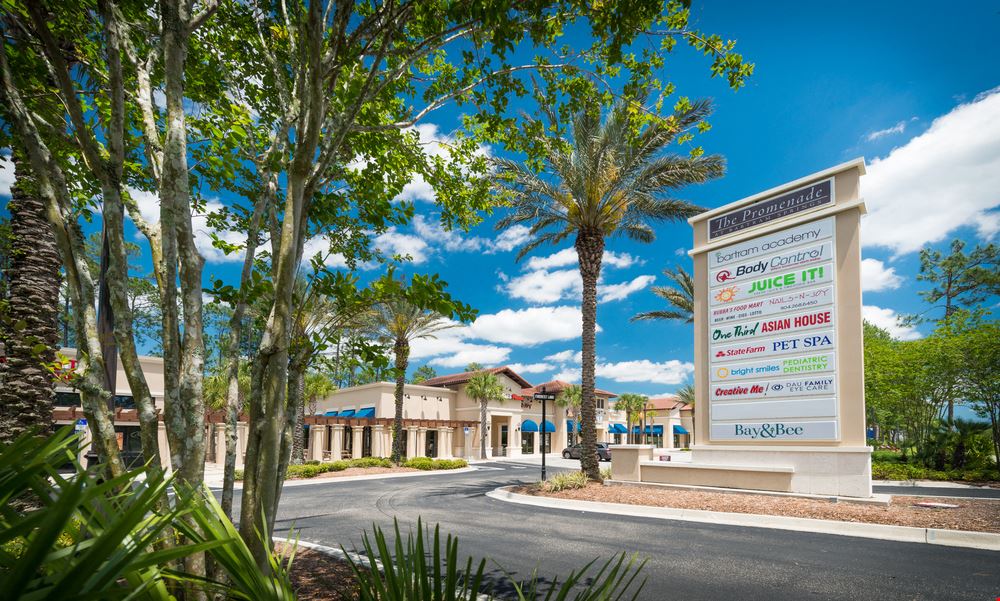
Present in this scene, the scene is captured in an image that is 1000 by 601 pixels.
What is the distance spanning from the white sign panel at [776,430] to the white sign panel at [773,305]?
11.3 ft

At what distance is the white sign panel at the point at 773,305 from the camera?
15.5 metres

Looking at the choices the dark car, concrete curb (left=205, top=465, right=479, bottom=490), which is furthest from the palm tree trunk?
concrete curb (left=205, top=465, right=479, bottom=490)

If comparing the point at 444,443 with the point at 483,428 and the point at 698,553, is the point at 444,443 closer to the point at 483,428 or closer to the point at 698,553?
the point at 483,428

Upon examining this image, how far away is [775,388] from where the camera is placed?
16.3 m

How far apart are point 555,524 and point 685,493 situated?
583 centimetres

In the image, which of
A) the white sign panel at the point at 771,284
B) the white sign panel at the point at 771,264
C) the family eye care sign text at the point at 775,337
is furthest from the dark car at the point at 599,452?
the white sign panel at the point at 771,264

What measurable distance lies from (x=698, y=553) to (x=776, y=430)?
8911mm

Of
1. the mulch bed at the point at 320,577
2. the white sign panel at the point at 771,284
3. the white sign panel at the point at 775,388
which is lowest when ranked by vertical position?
the mulch bed at the point at 320,577

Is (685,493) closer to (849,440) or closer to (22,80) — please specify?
(849,440)

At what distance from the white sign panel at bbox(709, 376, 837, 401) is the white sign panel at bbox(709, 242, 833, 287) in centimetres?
352

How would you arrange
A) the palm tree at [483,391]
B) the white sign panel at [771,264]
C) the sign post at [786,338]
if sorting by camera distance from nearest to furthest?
the sign post at [786,338]
the white sign panel at [771,264]
the palm tree at [483,391]

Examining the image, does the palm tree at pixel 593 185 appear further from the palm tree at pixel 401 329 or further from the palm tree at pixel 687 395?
the palm tree at pixel 687 395

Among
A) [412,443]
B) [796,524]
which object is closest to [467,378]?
[412,443]

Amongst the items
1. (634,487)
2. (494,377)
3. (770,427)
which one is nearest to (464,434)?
(494,377)
